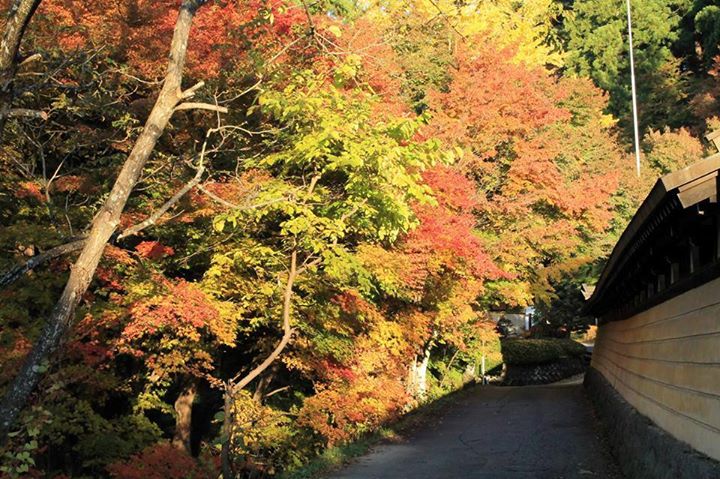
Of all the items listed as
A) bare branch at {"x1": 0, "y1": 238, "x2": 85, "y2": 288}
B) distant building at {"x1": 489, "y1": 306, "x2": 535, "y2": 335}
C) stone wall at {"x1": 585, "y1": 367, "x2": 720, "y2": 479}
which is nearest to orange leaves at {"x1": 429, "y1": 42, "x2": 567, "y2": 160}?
stone wall at {"x1": 585, "y1": 367, "x2": 720, "y2": 479}

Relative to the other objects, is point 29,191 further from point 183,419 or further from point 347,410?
point 347,410

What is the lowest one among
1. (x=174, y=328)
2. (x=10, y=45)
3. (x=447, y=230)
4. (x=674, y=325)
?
(x=174, y=328)

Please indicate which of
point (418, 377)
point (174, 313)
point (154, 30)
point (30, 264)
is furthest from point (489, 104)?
point (30, 264)

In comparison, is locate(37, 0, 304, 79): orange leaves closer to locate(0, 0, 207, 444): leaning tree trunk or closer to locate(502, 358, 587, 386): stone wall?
locate(0, 0, 207, 444): leaning tree trunk

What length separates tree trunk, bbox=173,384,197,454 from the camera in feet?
46.8

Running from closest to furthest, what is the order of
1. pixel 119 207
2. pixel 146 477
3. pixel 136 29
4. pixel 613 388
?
1. pixel 119 207
2. pixel 146 477
3. pixel 136 29
4. pixel 613 388

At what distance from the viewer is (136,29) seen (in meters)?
14.2

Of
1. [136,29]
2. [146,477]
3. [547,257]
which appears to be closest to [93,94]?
[136,29]

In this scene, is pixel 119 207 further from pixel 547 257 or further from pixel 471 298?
pixel 547 257

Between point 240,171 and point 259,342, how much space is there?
3602 mm

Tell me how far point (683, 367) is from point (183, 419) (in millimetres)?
10583

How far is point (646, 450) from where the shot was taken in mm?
8695

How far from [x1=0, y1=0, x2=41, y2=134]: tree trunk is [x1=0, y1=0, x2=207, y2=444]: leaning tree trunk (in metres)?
1.24

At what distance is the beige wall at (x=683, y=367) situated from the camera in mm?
5758
